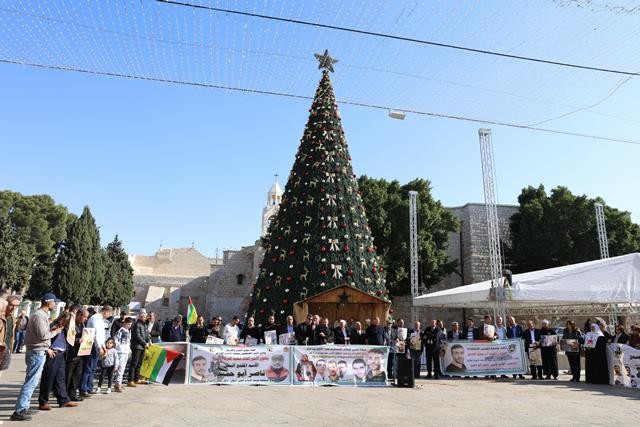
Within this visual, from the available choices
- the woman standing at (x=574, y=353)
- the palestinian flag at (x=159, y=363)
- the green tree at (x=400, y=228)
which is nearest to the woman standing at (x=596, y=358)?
the woman standing at (x=574, y=353)

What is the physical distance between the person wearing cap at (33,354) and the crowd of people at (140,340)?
1 centimetres

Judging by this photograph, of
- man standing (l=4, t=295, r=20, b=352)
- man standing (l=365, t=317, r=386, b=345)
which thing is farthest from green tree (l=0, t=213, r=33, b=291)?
man standing (l=4, t=295, r=20, b=352)

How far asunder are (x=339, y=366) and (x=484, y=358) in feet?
14.8

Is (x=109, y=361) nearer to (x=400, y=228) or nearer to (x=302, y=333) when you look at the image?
(x=302, y=333)

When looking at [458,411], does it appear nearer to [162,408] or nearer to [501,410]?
[501,410]

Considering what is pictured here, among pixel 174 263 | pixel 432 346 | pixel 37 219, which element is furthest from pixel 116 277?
pixel 432 346

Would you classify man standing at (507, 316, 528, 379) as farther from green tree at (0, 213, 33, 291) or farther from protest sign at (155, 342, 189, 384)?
green tree at (0, 213, 33, 291)

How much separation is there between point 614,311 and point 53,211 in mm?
53544

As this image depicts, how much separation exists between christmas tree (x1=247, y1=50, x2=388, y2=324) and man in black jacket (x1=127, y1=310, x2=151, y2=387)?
206 inches

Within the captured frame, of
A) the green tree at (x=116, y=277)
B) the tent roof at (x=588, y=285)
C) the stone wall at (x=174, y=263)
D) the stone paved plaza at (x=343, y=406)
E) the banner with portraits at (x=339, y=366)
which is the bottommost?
the stone paved plaza at (x=343, y=406)

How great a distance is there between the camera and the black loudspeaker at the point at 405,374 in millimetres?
10516

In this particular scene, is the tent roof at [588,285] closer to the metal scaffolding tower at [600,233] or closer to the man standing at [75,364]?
the man standing at [75,364]

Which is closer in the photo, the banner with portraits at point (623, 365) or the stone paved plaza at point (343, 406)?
the stone paved plaza at point (343, 406)

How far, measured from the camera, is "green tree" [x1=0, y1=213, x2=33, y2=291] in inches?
1174
